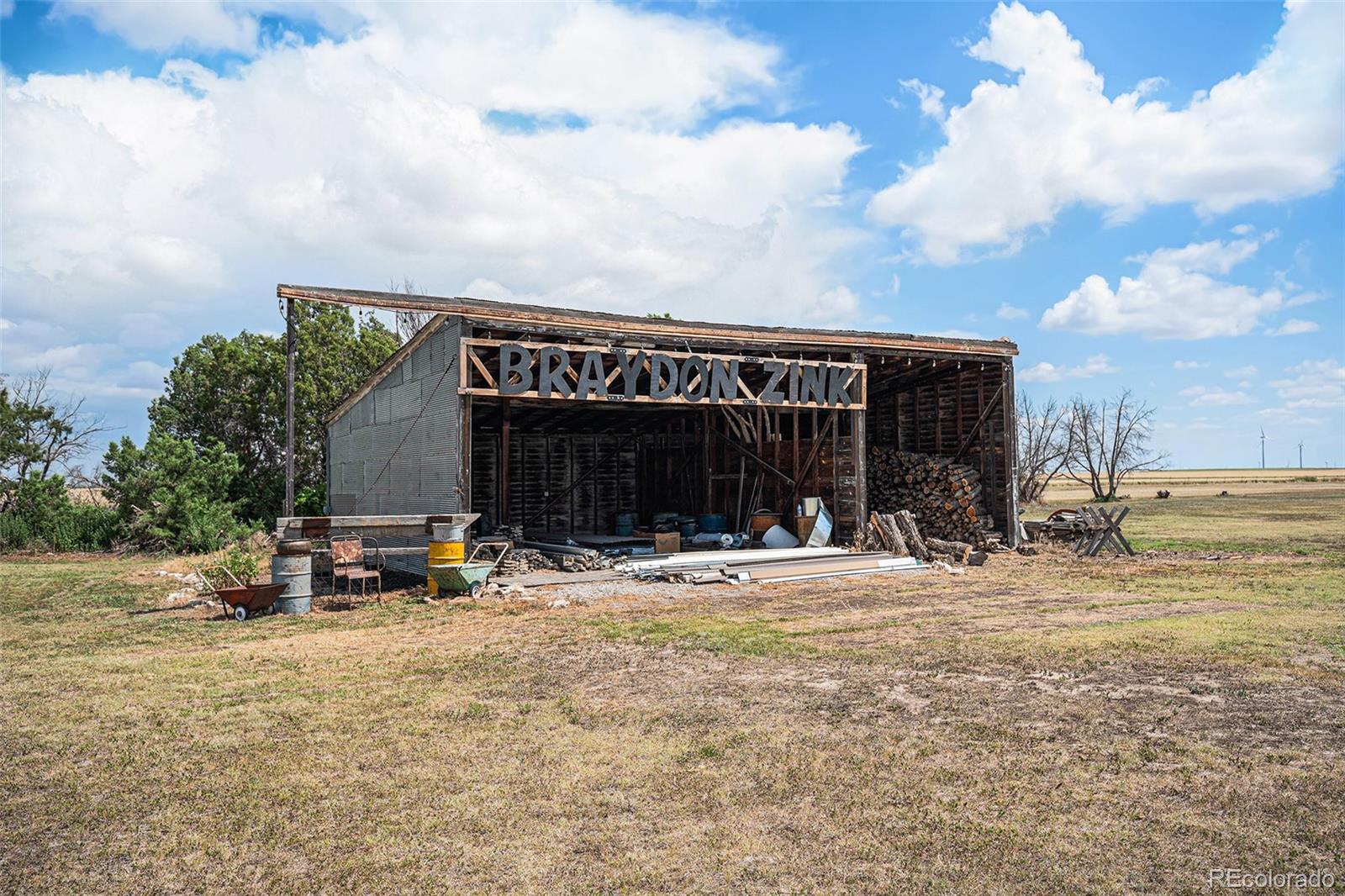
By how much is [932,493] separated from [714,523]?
5515 millimetres

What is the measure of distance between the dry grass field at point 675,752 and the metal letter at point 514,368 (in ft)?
16.4

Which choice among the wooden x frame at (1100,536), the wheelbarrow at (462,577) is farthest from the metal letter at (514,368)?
the wooden x frame at (1100,536)

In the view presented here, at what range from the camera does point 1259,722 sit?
22.3 ft

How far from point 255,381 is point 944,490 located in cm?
2131

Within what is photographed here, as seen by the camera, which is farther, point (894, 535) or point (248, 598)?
point (894, 535)

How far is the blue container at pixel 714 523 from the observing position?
2295 cm

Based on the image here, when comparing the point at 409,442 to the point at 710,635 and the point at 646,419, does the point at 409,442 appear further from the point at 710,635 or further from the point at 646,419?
the point at 710,635

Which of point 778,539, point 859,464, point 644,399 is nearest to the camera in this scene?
point 644,399

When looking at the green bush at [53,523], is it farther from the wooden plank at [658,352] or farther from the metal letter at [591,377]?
the metal letter at [591,377]

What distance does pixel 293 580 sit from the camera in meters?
12.9

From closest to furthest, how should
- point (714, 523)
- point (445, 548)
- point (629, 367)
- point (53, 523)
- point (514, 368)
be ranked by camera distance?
point (445, 548) < point (514, 368) < point (629, 367) < point (714, 523) < point (53, 523)

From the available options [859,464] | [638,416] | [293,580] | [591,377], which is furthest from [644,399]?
[638,416]

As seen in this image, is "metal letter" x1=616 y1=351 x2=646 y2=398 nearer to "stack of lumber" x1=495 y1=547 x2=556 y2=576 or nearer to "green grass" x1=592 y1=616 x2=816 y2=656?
"stack of lumber" x1=495 y1=547 x2=556 y2=576

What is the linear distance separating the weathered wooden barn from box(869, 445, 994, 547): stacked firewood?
98 centimetres
